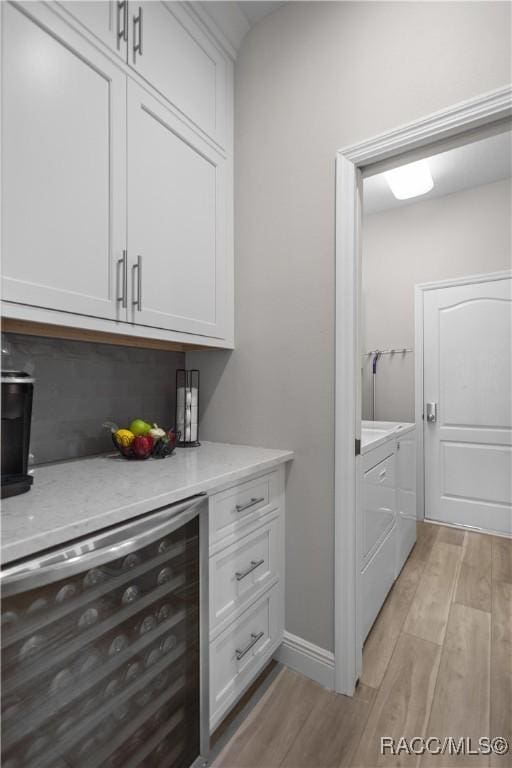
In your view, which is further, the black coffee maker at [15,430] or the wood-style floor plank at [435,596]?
→ the wood-style floor plank at [435,596]

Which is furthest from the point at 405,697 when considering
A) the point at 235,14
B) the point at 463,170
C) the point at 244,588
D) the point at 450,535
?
the point at 463,170

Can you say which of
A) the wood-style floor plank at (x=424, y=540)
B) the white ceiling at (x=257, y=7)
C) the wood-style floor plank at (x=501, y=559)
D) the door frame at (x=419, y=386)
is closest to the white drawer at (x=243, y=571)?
the wood-style floor plank at (x=424, y=540)

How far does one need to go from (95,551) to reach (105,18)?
1554 mm

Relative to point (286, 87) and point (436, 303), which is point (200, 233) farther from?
point (436, 303)

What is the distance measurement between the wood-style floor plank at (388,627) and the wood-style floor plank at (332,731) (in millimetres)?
111

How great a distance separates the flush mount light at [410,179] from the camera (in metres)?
2.76

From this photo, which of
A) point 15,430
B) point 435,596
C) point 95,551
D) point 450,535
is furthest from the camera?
point 450,535

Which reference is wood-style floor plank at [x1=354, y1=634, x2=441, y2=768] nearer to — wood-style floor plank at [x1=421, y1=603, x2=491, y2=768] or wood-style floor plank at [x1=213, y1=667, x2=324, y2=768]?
wood-style floor plank at [x1=421, y1=603, x2=491, y2=768]

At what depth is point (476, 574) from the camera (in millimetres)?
2430

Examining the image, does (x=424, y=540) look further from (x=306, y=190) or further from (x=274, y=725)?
(x=306, y=190)

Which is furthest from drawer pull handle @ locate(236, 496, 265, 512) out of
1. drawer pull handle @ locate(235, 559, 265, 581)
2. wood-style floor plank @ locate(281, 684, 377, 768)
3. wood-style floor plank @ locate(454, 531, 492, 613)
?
wood-style floor plank @ locate(454, 531, 492, 613)

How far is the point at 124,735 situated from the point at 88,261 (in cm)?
124

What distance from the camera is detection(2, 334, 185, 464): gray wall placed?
1.37m

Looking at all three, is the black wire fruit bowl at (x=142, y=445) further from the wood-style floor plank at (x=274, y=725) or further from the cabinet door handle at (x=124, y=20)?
the cabinet door handle at (x=124, y=20)
